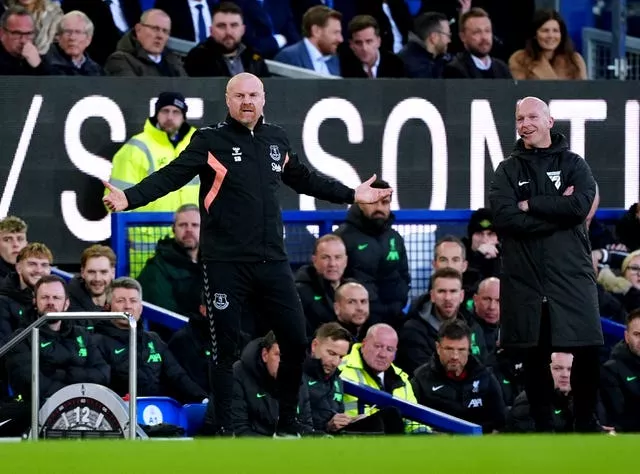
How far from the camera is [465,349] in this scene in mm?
14359

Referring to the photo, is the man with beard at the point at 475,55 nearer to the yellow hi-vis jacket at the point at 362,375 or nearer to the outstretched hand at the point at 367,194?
the yellow hi-vis jacket at the point at 362,375

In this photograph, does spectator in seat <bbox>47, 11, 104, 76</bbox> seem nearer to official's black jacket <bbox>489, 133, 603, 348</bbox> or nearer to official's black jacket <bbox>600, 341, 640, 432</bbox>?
official's black jacket <bbox>600, 341, 640, 432</bbox>

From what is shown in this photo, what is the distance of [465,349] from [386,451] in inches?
263

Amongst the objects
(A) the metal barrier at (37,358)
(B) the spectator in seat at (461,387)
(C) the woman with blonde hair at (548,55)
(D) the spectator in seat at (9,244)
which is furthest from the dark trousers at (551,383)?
(C) the woman with blonde hair at (548,55)

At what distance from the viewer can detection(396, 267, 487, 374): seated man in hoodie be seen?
1505 cm

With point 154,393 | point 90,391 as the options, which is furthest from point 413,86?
point 90,391

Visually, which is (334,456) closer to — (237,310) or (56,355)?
(237,310)

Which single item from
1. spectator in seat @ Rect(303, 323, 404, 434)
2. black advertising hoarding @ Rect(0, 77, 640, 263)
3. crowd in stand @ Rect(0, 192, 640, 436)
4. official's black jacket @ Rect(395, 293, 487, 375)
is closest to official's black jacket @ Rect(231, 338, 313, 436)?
crowd in stand @ Rect(0, 192, 640, 436)

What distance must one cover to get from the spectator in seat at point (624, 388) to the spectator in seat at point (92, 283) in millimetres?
3494

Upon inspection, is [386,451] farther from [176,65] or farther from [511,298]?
[176,65]

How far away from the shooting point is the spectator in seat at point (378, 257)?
15.6 metres

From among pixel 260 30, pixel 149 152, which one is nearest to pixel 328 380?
pixel 149 152

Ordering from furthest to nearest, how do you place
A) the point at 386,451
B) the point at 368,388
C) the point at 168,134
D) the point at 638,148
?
the point at 638,148
the point at 168,134
the point at 368,388
the point at 386,451

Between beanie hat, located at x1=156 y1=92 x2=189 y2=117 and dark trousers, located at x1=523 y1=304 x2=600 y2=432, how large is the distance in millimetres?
4351
